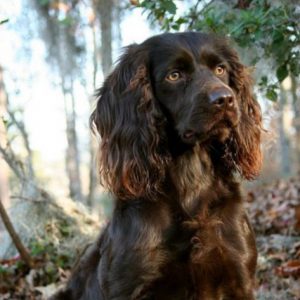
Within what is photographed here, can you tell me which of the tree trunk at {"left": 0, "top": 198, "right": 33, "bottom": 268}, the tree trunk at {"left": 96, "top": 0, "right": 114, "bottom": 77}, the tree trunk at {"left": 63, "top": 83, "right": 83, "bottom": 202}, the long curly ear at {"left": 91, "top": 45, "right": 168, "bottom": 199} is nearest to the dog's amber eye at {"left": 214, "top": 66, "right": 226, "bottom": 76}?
the long curly ear at {"left": 91, "top": 45, "right": 168, "bottom": 199}

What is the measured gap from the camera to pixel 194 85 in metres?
3.16

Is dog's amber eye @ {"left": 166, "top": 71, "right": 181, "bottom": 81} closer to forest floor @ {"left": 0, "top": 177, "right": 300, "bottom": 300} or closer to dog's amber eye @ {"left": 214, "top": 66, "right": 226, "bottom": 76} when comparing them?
dog's amber eye @ {"left": 214, "top": 66, "right": 226, "bottom": 76}

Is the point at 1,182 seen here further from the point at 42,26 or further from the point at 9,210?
the point at 42,26

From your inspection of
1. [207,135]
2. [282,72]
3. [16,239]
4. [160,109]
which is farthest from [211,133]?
[16,239]

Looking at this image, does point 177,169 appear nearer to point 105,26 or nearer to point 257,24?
point 257,24

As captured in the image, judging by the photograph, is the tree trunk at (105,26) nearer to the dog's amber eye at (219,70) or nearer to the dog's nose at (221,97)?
the dog's amber eye at (219,70)

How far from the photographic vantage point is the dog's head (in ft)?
10.5

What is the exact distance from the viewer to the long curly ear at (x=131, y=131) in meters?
3.31

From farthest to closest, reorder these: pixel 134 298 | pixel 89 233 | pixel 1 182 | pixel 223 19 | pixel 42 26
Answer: pixel 42 26
pixel 1 182
pixel 89 233
pixel 223 19
pixel 134 298

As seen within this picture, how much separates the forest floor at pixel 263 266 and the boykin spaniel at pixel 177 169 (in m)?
1.14

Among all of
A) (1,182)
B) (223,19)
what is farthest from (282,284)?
(1,182)

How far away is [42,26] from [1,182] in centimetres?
489

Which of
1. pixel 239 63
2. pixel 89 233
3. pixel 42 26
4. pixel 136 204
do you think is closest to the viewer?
pixel 136 204

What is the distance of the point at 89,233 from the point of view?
613cm
